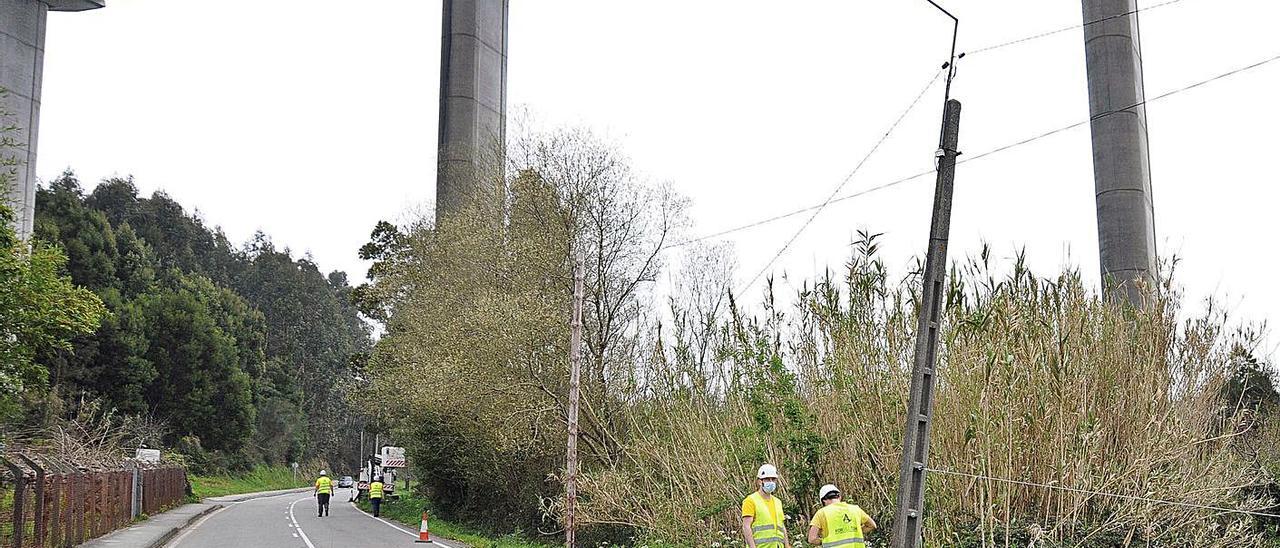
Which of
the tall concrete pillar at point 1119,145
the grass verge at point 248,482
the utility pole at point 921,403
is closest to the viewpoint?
the utility pole at point 921,403

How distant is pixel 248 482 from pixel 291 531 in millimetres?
49357

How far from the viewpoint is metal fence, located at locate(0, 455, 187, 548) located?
1828 cm

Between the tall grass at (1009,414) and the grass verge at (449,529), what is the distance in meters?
11.9

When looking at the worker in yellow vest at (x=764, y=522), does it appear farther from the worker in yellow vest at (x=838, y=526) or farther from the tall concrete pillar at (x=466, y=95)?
the tall concrete pillar at (x=466, y=95)

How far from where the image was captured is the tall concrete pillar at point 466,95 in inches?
1316

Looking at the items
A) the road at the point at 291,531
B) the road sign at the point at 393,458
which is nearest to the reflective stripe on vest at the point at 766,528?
the road at the point at 291,531

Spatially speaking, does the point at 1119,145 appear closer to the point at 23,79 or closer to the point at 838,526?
the point at 838,526

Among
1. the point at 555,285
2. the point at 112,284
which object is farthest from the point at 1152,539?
the point at 112,284

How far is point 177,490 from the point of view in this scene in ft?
155

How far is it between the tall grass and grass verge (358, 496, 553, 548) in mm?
11896

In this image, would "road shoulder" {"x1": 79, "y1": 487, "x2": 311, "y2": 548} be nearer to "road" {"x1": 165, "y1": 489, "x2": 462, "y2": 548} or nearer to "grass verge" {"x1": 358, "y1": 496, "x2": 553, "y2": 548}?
"road" {"x1": 165, "y1": 489, "x2": 462, "y2": 548}

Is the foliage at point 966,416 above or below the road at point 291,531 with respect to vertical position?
above

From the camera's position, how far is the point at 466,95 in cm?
3428

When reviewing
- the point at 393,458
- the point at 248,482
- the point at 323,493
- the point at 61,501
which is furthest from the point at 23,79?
the point at 248,482
